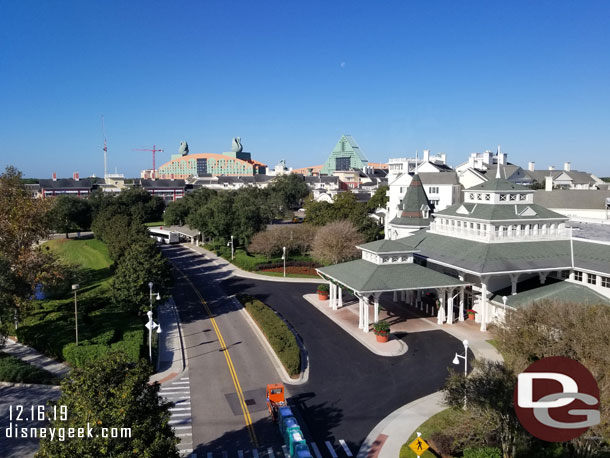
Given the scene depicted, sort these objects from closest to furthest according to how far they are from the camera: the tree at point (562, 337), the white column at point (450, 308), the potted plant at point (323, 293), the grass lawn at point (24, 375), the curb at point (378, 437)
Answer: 1. the tree at point (562, 337)
2. the curb at point (378, 437)
3. the grass lawn at point (24, 375)
4. the white column at point (450, 308)
5. the potted plant at point (323, 293)

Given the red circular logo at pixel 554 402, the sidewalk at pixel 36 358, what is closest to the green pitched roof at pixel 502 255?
the red circular logo at pixel 554 402

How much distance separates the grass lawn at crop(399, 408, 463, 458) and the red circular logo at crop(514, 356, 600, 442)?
6.28 meters

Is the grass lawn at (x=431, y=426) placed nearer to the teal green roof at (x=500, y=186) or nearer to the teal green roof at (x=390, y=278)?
the teal green roof at (x=390, y=278)

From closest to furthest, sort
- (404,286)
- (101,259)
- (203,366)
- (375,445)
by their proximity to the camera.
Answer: (375,445), (203,366), (404,286), (101,259)

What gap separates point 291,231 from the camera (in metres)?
70.3

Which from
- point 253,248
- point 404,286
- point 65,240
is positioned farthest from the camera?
point 65,240

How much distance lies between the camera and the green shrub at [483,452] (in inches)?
768

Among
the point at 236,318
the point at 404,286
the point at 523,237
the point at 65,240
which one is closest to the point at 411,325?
the point at 404,286

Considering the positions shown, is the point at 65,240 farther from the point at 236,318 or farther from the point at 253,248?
the point at 236,318

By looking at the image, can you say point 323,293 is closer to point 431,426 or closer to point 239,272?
point 239,272

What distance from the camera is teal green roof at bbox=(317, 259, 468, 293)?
3688cm

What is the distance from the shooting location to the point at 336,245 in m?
57.8

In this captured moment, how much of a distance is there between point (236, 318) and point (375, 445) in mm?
22910

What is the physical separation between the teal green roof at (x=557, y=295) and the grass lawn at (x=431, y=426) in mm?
13774
